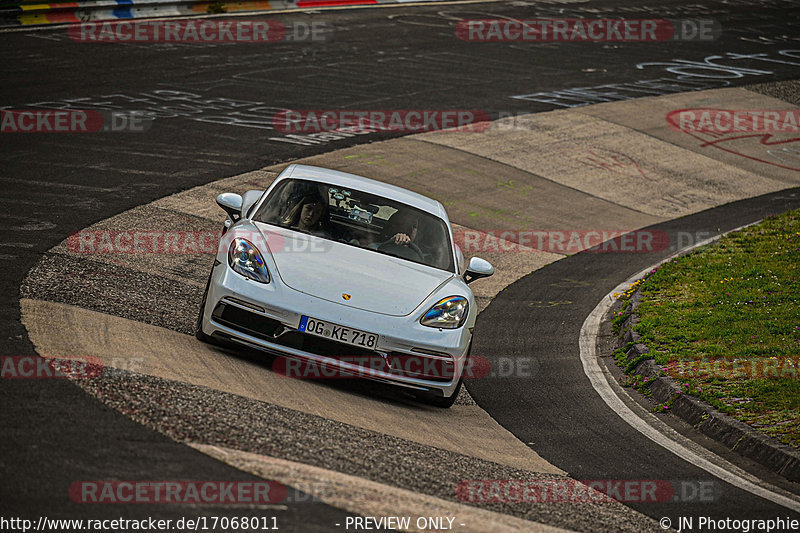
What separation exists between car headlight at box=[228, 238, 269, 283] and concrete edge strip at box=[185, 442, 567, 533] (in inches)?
83.4

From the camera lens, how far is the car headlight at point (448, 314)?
22.8 feet

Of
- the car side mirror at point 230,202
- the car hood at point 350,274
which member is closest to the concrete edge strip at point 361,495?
the car hood at point 350,274

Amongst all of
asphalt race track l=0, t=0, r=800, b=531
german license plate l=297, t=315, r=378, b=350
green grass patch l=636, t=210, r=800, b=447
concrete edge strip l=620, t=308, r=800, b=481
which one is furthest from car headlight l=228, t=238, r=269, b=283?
green grass patch l=636, t=210, r=800, b=447

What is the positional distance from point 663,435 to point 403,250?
107 inches

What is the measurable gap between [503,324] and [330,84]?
1116cm

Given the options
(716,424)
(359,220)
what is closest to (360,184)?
(359,220)

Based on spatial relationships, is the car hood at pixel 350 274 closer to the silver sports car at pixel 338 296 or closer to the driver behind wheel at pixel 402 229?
the silver sports car at pixel 338 296

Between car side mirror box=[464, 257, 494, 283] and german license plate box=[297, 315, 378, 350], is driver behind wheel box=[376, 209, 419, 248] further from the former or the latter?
german license plate box=[297, 315, 378, 350]

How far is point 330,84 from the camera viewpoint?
20.0 m

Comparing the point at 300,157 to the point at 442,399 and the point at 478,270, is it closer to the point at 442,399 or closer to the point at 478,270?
the point at 478,270

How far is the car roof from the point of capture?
27.1 ft

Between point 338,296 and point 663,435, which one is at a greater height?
point 338,296

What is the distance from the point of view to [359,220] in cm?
816

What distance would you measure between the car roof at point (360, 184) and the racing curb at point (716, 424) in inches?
103
